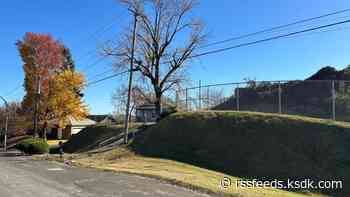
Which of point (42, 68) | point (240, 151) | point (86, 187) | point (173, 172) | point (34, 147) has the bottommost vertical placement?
point (34, 147)

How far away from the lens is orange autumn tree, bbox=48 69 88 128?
2224 inches

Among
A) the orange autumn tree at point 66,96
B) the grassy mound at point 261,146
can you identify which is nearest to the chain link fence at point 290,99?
the grassy mound at point 261,146

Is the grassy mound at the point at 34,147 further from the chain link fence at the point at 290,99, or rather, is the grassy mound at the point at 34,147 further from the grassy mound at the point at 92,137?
the chain link fence at the point at 290,99

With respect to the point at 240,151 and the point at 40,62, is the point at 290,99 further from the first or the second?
the point at 40,62

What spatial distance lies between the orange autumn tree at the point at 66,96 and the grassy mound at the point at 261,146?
2978cm

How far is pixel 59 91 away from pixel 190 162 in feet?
119

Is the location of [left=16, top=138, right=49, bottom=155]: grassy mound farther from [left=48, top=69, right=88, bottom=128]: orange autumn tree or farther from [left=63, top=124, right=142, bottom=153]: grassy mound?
[left=48, top=69, right=88, bottom=128]: orange autumn tree

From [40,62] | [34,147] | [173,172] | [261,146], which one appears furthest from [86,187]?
[40,62]

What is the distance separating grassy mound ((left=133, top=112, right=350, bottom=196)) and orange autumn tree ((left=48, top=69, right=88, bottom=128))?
29.8m

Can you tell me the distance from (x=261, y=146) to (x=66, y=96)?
A: 39.6 meters

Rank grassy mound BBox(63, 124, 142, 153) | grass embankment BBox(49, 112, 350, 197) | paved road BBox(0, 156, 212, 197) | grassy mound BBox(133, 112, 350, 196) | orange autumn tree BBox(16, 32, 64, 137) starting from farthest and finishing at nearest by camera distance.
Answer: orange autumn tree BBox(16, 32, 64, 137), grassy mound BBox(63, 124, 142, 153), grassy mound BBox(133, 112, 350, 196), grass embankment BBox(49, 112, 350, 197), paved road BBox(0, 156, 212, 197)

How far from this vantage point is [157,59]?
4069 centimetres

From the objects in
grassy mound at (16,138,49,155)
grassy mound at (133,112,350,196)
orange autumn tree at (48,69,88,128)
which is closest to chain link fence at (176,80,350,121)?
grassy mound at (133,112,350,196)

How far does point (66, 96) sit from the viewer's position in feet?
188
